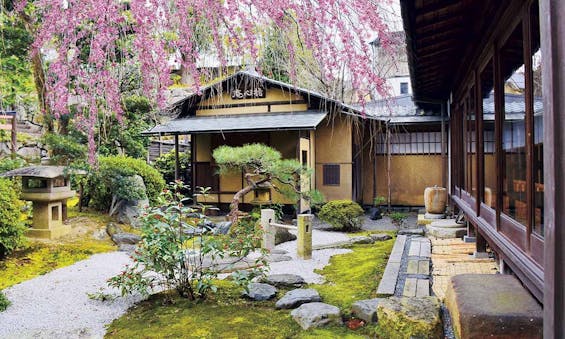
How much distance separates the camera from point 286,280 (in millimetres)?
5363

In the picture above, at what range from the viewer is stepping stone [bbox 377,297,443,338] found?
9.88 ft

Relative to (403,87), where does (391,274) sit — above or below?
below

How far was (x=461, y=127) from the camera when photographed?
8281 millimetres

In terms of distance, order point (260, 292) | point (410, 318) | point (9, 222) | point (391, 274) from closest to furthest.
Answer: point (410, 318)
point (260, 292)
point (391, 274)
point (9, 222)

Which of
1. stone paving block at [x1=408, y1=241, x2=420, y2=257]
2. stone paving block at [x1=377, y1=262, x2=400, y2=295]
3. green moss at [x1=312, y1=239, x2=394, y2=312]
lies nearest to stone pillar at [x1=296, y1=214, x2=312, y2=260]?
green moss at [x1=312, y1=239, x2=394, y2=312]

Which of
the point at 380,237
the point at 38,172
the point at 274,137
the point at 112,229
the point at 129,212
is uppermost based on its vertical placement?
the point at 274,137

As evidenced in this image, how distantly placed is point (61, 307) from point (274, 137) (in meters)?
8.70

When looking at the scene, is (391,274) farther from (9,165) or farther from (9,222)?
(9,165)

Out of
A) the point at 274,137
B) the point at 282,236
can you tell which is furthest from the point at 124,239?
the point at 274,137

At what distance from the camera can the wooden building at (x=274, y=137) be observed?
12211mm

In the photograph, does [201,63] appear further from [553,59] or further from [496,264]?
[496,264]

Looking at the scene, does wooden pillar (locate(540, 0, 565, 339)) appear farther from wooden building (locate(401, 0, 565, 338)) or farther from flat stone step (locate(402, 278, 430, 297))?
flat stone step (locate(402, 278, 430, 297))

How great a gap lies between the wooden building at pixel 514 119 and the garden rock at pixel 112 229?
5932 millimetres

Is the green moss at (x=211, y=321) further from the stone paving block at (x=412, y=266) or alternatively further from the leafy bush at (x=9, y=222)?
the leafy bush at (x=9, y=222)
